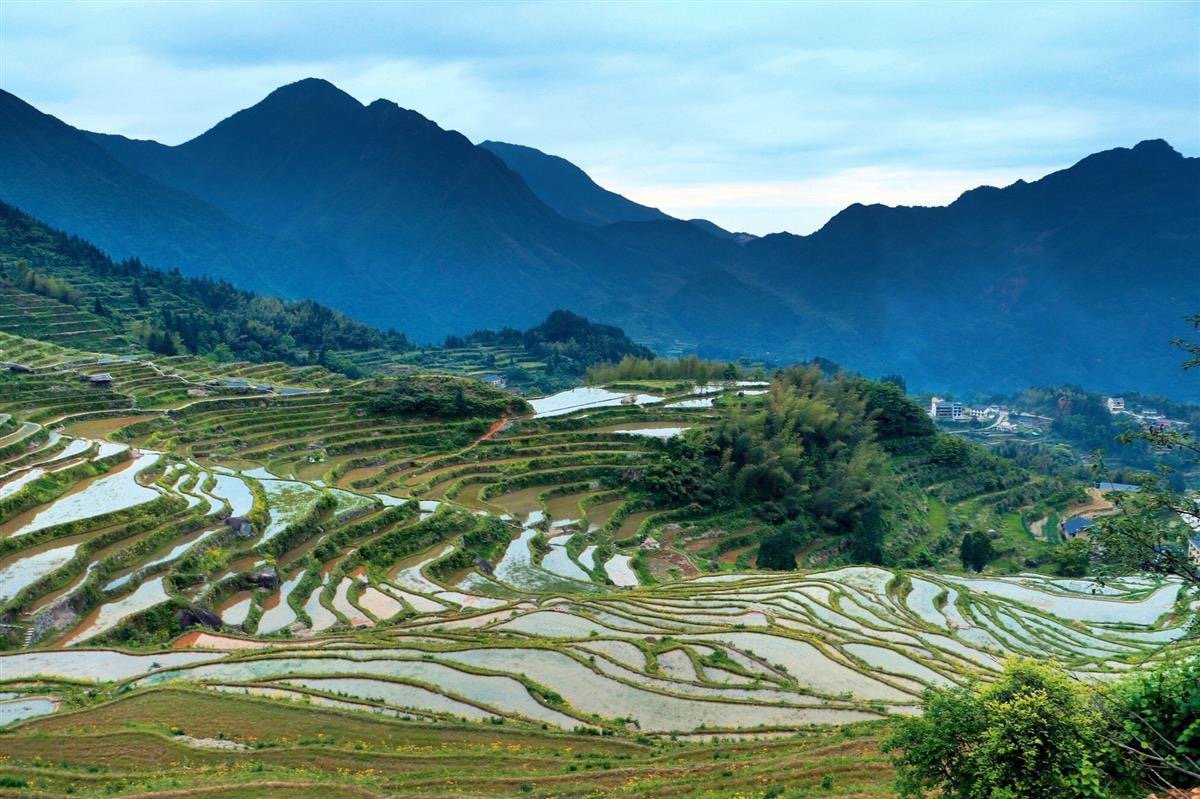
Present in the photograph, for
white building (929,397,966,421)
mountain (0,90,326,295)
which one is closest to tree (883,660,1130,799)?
white building (929,397,966,421)

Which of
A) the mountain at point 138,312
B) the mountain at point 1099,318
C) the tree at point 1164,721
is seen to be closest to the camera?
the tree at point 1164,721

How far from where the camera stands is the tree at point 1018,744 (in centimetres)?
722

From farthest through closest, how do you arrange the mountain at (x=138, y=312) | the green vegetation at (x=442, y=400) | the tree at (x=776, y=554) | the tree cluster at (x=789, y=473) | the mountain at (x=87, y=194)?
the mountain at (x=87, y=194)
the mountain at (x=138, y=312)
the green vegetation at (x=442, y=400)
the tree cluster at (x=789, y=473)
the tree at (x=776, y=554)

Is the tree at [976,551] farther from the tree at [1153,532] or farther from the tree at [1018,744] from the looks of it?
the tree at [1018,744]

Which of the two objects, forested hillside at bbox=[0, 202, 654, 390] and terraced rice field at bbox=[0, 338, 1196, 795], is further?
forested hillside at bbox=[0, 202, 654, 390]

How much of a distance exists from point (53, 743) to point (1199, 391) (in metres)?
164

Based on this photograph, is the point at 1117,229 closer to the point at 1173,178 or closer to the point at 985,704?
the point at 1173,178

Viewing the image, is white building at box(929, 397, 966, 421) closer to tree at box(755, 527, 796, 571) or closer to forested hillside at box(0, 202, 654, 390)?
forested hillside at box(0, 202, 654, 390)

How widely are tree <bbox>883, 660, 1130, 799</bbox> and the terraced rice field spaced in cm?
224

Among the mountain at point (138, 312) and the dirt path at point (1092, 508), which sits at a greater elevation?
the mountain at point (138, 312)

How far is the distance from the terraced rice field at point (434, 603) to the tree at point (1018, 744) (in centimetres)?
224

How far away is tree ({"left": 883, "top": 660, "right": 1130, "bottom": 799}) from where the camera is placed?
7219 mm

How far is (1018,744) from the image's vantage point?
7.32 metres

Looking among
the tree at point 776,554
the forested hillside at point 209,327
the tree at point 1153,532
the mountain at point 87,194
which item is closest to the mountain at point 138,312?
the forested hillside at point 209,327
